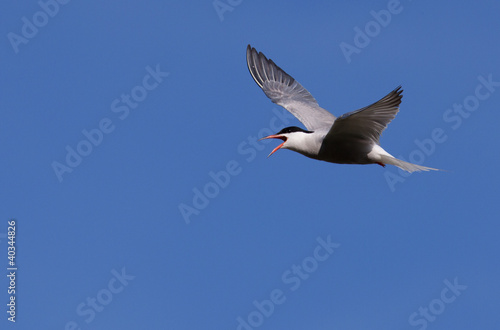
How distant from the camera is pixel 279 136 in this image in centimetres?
1521

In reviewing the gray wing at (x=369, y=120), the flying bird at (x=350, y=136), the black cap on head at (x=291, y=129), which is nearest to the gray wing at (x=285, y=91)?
the flying bird at (x=350, y=136)

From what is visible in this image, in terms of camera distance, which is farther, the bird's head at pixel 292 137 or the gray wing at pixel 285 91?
the gray wing at pixel 285 91

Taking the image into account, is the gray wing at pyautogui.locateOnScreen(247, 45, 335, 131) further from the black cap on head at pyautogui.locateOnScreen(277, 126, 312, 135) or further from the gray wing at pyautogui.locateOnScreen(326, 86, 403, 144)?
the gray wing at pyautogui.locateOnScreen(326, 86, 403, 144)

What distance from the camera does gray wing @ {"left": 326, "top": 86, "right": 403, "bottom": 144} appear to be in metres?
13.6

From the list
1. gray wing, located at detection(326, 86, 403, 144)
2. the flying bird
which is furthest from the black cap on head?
gray wing, located at detection(326, 86, 403, 144)

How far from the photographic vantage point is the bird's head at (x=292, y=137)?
14828mm

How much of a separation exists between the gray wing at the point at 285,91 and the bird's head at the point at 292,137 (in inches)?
51.1

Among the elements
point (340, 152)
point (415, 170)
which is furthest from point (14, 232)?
point (415, 170)

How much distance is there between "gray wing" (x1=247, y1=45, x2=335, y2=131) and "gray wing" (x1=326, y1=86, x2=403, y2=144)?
2.02 m

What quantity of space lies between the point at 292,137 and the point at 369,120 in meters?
1.47

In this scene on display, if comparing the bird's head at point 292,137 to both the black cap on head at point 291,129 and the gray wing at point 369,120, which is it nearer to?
the black cap on head at point 291,129

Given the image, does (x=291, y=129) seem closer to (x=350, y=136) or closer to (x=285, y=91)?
(x=350, y=136)

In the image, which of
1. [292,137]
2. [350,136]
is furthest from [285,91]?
[350,136]

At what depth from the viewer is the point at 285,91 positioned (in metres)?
18.4
